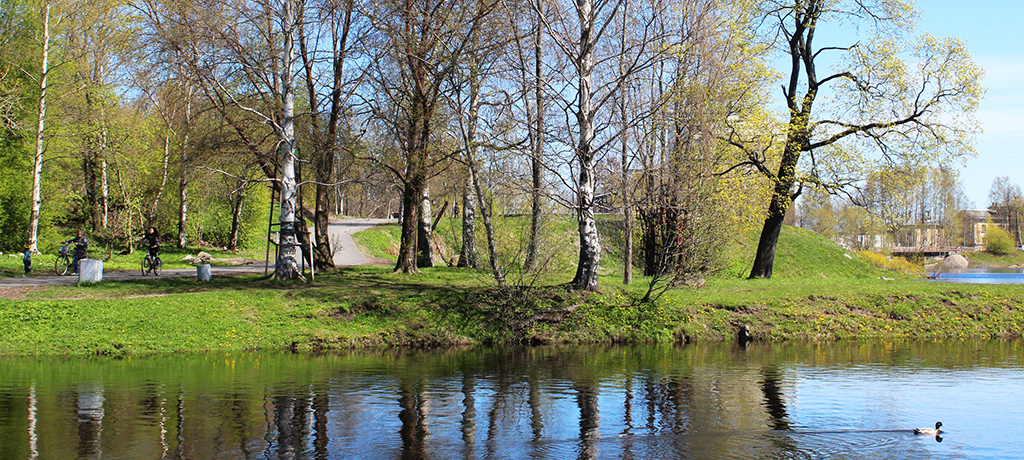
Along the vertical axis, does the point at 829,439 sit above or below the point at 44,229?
below

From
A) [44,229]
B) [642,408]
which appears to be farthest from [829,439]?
[44,229]

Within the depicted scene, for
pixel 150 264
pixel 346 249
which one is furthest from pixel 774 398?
pixel 346 249

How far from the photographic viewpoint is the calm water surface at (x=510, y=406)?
365 inches

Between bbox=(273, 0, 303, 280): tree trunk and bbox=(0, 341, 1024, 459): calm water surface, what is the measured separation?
19.4 ft

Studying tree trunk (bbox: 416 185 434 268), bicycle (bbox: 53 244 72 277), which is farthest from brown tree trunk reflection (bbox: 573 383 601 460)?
bicycle (bbox: 53 244 72 277)

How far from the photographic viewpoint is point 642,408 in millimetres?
11633

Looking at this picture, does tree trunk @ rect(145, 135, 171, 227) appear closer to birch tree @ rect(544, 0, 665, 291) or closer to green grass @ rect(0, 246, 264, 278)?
green grass @ rect(0, 246, 264, 278)

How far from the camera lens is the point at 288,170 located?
22.6 m

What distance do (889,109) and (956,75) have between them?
2236 millimetres

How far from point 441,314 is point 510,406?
8.64m

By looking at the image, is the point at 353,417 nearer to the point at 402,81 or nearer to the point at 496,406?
the point at 496,406

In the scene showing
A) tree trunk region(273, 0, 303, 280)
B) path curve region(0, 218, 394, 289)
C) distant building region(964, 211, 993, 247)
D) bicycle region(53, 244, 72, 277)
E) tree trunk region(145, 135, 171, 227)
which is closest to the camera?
path curve region(0, 218, 394, 289)

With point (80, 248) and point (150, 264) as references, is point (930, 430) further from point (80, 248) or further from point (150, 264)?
point (150, 264)

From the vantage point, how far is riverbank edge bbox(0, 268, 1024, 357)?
1766 centimetres
